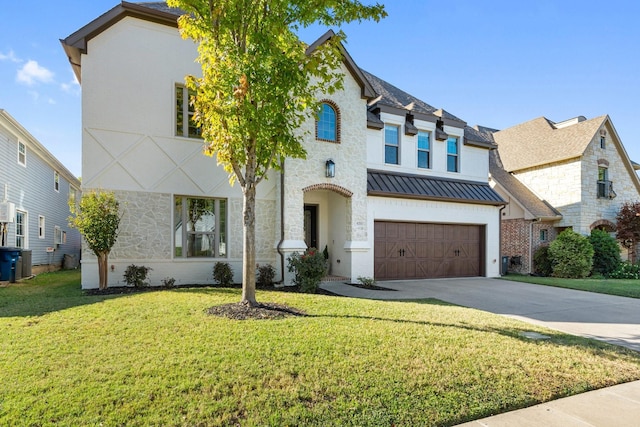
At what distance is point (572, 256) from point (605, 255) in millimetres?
2926

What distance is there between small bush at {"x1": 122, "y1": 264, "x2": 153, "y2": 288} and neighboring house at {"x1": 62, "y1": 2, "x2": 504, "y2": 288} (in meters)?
0.35

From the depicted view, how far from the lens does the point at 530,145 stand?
2128cm

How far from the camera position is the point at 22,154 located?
14.9m

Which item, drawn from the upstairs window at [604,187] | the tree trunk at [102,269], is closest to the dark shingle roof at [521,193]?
the upstairs window at [604,187]

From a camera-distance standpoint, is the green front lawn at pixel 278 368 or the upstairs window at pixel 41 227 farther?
the upstairs window at pixel 41 227

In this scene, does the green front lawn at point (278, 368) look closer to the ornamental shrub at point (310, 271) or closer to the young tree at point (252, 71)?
the young tree at point (252, 71)

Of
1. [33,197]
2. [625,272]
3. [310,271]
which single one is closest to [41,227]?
[33,197]

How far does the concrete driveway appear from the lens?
692 cm

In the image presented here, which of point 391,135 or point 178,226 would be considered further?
point 391,135

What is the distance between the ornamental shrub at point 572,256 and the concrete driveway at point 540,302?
434 cm

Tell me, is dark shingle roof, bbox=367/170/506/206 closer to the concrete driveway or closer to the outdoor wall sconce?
the outdoor wall sconce

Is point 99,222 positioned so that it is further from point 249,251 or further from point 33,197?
point 33,197

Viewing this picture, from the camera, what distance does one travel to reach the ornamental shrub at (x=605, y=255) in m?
17.4

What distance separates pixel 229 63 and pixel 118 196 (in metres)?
5.77
